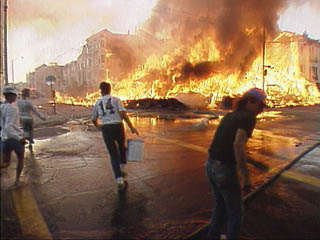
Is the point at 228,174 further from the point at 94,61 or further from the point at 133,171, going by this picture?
the point at 94,61

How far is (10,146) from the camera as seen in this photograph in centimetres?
450

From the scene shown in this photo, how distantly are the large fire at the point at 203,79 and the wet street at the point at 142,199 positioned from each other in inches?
832

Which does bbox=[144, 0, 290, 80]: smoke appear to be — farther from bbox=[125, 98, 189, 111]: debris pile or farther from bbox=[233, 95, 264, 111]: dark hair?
bbox=[233, 95, 264, 111]: dark hair

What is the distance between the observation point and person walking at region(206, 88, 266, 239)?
8.25 feet

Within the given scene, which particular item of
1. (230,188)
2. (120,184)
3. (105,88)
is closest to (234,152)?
(230,188)

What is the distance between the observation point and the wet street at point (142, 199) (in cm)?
329

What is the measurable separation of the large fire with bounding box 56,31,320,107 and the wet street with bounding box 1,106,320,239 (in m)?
21.1

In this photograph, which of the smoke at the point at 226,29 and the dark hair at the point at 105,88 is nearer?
the dark hair at the point at 105,88

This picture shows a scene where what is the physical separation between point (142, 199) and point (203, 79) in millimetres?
24774

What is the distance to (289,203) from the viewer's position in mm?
4133

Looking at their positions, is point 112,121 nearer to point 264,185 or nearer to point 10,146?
point 10,146

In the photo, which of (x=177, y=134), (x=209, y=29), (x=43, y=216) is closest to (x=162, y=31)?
(x=209, y=29)

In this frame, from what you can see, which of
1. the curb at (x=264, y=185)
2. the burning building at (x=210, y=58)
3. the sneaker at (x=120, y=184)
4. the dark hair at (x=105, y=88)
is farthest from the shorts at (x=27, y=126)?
the burning building at (x=210, y=58)

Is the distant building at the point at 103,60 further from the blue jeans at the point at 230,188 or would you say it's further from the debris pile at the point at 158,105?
the blue jeans at the point at 230,188
